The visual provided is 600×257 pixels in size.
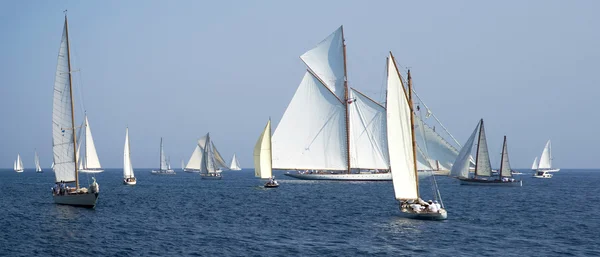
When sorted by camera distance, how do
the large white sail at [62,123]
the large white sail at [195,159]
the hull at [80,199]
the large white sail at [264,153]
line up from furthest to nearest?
the large white sail at [195,159] < the large white sail at [264,153] < the hull at [80,199] < the large white sail at [62,123]

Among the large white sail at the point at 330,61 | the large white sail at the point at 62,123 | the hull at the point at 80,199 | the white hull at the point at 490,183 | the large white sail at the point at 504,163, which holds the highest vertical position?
the large white sail at the point at 330,61

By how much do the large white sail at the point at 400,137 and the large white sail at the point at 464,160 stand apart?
188ft

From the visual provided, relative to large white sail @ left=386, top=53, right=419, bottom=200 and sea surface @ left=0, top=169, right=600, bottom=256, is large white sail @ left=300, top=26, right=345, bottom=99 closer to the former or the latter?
sea surface @ left=0, top=169, right=600, bottom=256

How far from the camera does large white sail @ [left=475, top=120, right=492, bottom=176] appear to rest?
10900 centimetres

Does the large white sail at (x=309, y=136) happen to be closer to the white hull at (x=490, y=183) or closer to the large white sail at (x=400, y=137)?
the white hull at (x=490, y=183)

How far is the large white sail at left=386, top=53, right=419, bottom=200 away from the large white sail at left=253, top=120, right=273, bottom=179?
5733 cm

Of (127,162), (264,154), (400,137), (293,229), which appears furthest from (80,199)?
(127,162)

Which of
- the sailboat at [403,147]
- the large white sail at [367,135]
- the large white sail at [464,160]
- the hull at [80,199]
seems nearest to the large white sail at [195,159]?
the large white sail at [367,135]

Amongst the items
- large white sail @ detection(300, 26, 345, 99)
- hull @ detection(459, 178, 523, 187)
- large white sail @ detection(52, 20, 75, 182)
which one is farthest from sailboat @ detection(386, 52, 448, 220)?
large white sail @ detection(300, 26, 345, 99)

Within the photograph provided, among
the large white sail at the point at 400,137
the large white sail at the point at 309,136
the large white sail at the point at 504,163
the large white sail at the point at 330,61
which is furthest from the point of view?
the large white sail at the point at 330,61

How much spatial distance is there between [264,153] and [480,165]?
122ft

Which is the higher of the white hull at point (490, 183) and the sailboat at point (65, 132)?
the sailboat at point (65, 132)

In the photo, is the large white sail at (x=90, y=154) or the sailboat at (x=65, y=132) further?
the large white sail at (x=90, y=154)

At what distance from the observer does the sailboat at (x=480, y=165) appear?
109250 mm
